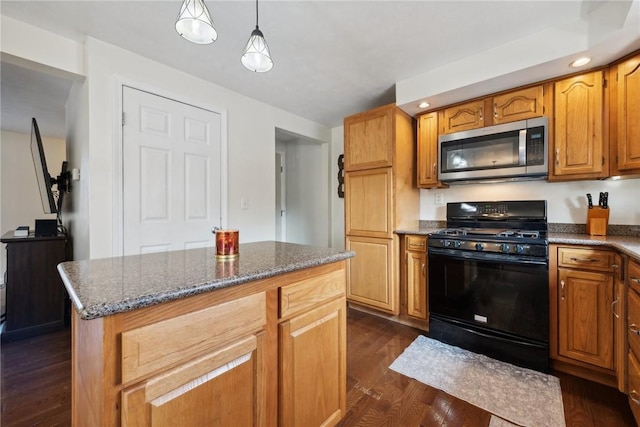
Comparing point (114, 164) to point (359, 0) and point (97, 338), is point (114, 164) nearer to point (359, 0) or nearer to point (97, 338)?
point (97, 338)

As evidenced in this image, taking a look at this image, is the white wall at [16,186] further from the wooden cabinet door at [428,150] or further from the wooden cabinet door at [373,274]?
the wooden cabinet door at [428,150]

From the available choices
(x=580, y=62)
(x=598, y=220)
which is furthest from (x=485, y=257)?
(x=580, y=62)

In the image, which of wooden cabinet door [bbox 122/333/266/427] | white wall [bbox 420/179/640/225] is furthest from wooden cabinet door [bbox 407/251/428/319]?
wooden cabinet door [bbox 122/333/266/427]

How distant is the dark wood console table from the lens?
2.29m

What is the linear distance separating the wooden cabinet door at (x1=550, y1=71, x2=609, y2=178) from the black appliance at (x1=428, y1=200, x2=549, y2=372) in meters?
0.41

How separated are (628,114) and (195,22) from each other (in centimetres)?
262

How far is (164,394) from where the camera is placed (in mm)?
728

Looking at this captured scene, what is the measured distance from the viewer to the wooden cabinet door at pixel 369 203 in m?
2.64

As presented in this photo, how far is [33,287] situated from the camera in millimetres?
2400

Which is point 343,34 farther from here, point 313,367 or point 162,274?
point 313,367

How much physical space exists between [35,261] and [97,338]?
271cm

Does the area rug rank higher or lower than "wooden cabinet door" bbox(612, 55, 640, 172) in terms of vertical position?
lower

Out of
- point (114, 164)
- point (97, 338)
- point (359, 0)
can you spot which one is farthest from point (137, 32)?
point (97, 338)

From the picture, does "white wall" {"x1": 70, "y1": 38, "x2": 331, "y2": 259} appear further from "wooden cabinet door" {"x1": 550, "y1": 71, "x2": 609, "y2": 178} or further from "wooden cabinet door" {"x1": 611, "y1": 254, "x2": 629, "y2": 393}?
"wooden cabinet door" {"x1": 611, "y1": 254, "x2": 629, "y2": 393}
